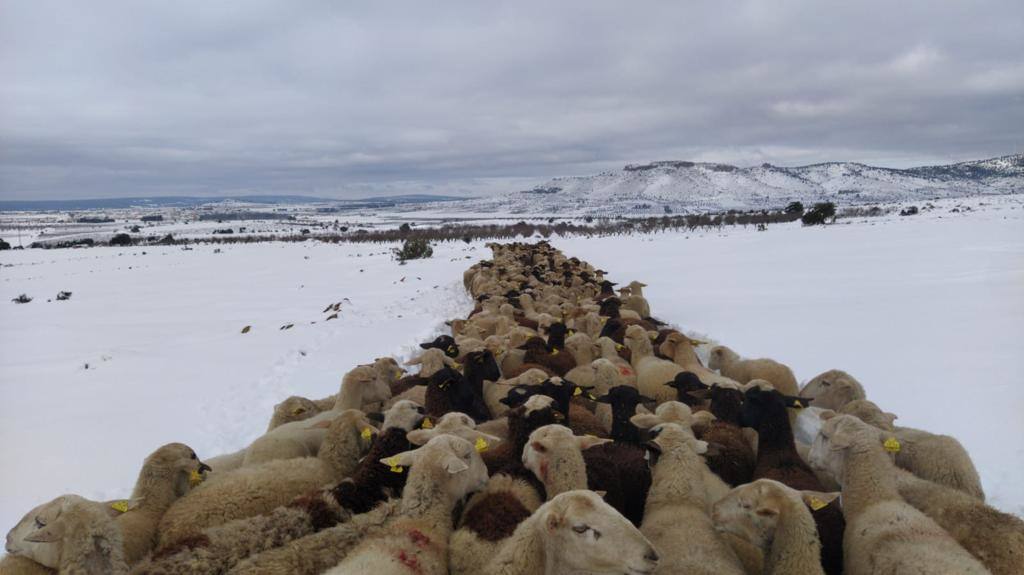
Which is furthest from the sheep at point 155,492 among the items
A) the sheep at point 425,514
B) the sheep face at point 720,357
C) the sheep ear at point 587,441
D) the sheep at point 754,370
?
the sheep face at point 720,357

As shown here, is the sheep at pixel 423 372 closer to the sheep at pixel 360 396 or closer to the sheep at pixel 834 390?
the sheep at pixel 360 396

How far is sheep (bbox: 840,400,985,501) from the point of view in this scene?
4.91 m

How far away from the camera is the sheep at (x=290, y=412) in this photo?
7.05m

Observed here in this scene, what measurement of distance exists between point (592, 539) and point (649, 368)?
16.7 ft

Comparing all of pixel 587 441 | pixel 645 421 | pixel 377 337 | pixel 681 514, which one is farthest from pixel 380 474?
pixel 377 337

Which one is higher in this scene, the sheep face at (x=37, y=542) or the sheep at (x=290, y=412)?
the sheep face at (x=37, y=542)

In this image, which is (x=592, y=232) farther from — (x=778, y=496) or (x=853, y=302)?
(x=778, y=496)

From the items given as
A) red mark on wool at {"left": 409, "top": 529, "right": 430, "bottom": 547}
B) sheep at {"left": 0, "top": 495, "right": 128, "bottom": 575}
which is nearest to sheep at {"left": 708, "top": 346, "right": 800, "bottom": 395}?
red mark on wool at {"left": 409, "top": 529, "right": 430, "bottom": 547}

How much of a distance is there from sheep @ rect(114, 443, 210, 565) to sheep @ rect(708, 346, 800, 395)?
236 inches

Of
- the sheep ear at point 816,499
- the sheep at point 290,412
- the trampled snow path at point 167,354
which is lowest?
the trampled snow path at point 167,354

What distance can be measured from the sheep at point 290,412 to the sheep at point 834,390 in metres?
5.86

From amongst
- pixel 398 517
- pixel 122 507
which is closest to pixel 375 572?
pixel 398 517

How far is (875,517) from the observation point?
424 cm

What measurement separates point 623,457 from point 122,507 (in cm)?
396
